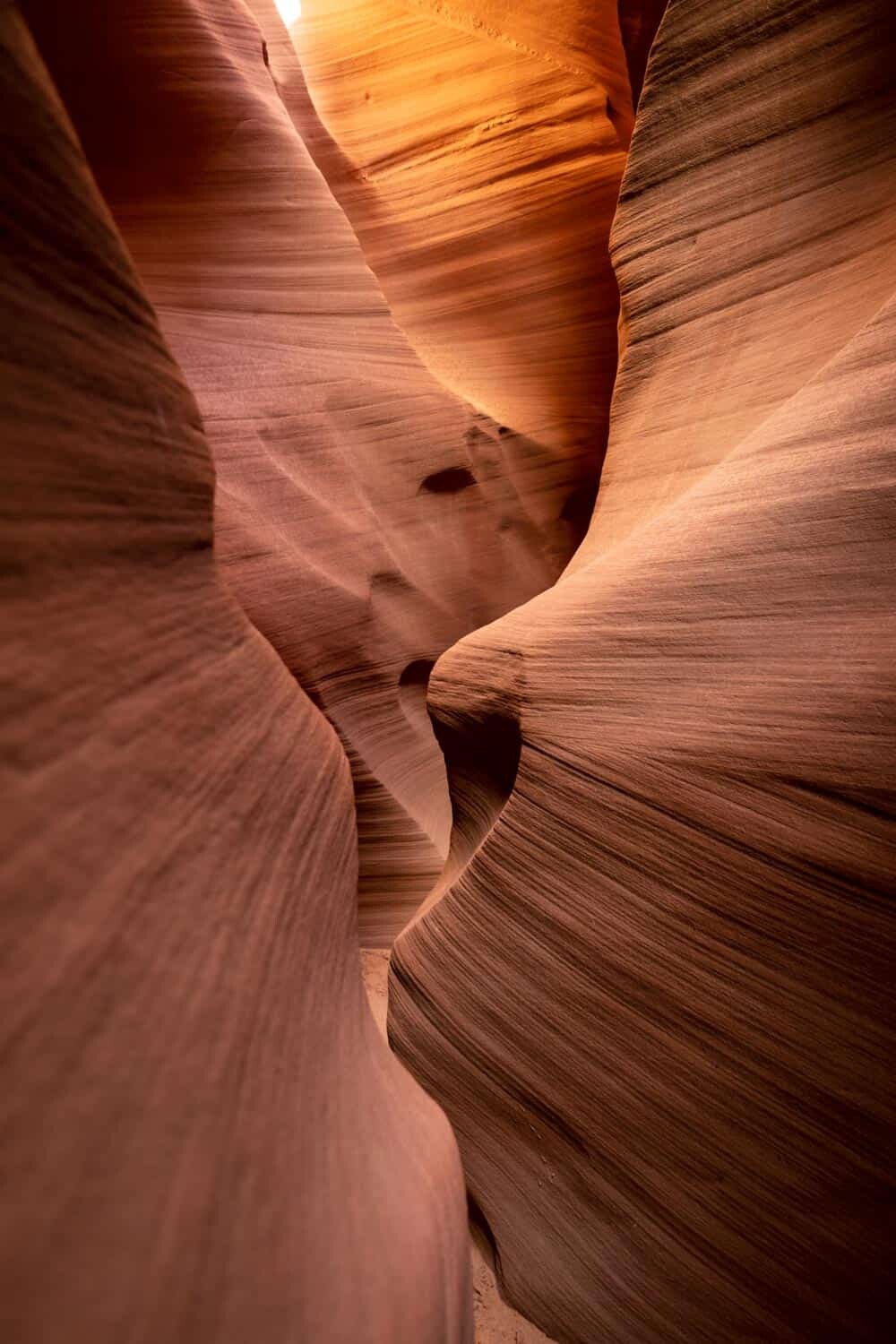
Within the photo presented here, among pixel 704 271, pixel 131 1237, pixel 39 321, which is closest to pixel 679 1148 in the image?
pixel 131 1237

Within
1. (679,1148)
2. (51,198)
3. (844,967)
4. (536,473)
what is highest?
(51,198)

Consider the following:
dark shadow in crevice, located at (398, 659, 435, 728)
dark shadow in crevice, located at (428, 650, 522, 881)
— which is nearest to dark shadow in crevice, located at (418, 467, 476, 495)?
dark shadow in crevice, located at (398, 659, 435, 728)

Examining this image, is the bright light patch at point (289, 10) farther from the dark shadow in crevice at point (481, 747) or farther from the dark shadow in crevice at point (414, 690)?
the dark shadow in crevice at point (481, 747)

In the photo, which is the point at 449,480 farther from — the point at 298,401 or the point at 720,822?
the point at 720,822

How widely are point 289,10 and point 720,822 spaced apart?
3618mm

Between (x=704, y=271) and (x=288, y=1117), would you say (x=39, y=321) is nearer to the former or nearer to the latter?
(x=288, y=1117)

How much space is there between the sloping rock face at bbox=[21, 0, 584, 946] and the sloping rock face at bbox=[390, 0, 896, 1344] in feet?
2.59

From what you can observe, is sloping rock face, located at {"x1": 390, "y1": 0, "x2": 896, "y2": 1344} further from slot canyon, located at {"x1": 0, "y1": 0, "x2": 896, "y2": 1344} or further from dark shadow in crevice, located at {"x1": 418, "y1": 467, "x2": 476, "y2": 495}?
dark shadow in crevice, located at {"x1": 418, "y1": 467, "x2": 476, "y2": 495}

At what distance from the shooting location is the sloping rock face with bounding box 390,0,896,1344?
916 millimetres

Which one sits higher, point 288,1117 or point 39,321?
point 39,321

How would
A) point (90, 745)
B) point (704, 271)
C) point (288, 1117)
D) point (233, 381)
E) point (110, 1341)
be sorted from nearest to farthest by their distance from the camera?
point (110, 1341), point (90, 745), point (288, 1117), point (704, 271), point (233, 381)

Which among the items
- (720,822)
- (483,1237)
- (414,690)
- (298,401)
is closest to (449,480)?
(298,401)

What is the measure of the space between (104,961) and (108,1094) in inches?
3.5

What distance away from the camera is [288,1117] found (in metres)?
0.66
